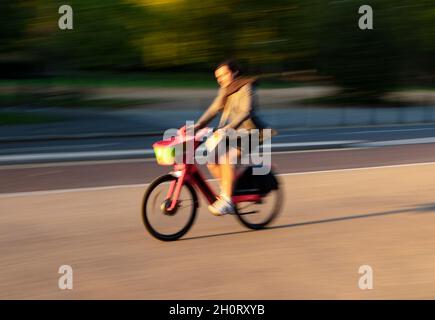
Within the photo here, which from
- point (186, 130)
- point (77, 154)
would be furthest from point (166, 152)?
point (77, 154)

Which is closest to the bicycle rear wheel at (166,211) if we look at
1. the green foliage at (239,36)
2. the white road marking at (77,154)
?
the white road marking at (77,154)

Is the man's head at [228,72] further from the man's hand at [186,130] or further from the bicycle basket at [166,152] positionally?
the bicycle basket at [166,152]

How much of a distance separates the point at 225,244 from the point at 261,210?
2.81 ft

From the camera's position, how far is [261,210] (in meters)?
7.41

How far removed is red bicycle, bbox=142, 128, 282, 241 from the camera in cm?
669

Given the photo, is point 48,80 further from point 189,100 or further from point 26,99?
point 189,100

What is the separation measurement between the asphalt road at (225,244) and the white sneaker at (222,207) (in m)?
0.21

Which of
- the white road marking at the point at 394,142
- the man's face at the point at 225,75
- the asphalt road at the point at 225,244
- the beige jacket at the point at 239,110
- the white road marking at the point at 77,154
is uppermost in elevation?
the white road marking at the point at 394,142

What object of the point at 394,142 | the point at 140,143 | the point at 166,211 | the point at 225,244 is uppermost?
the point at 140,143

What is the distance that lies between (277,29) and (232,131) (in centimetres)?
2172

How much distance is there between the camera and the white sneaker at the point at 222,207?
7043mm

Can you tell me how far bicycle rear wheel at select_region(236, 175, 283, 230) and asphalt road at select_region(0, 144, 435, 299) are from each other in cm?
15

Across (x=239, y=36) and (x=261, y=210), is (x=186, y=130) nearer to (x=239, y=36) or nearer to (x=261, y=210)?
(x=261, y=210)
